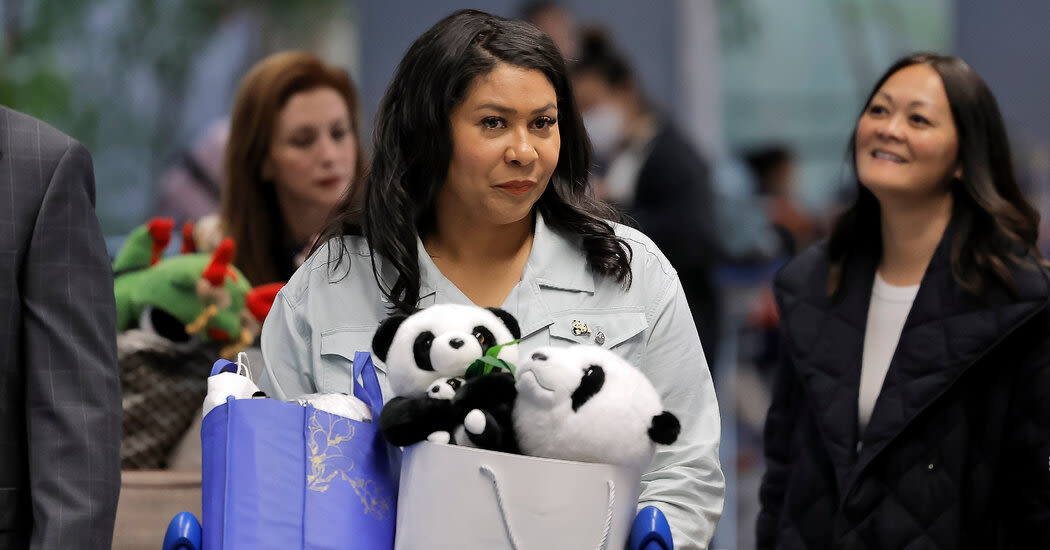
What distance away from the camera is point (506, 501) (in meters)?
1.83

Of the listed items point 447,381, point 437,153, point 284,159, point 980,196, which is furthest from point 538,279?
point 284,159

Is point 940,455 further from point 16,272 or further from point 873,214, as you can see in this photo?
point 16,272

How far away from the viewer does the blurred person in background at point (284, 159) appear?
3.99 meters

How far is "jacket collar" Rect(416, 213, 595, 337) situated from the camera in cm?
240

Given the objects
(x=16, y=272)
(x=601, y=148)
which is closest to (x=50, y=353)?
(x=16, y=272)

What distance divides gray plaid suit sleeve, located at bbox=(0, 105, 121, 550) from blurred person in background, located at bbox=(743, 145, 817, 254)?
669 centimetres

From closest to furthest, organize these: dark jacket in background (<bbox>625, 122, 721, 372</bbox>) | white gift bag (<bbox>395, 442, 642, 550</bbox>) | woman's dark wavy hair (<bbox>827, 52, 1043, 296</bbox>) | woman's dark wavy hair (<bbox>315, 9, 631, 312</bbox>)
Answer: white gift bag (<bbox>395, 442, 642, 550</bbox>), woman's dark wavy hair (<bbox>315, 9, 631, 312</bbox>), woman's dark wavy hair (<bbox>827, 52, 1043, 296</bbox>), dark jacket in background (<bbox>625, 122, 721, 372</bbox>)

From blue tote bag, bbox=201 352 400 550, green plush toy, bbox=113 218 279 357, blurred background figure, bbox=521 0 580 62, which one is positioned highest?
blurred background figure, bbox=521 0 580 62

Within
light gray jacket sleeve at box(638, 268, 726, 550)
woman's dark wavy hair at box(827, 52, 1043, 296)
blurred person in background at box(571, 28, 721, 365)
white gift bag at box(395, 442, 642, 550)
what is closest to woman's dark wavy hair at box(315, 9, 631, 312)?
light gray jacket sleeve at box(638, 268, 726, 550)

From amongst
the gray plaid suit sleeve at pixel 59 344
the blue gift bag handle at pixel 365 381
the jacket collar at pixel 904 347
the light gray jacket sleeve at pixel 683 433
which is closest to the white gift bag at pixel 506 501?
the blue gift bag handle at pixel 365 381

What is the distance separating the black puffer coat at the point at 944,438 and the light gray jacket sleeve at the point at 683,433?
1.00 meters

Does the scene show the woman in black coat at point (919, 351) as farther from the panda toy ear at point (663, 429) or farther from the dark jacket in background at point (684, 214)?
the dark jacket in background at point (684, 214)

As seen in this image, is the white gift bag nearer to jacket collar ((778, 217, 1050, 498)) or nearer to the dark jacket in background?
jacket collar ((778, 217, 1050, 498))

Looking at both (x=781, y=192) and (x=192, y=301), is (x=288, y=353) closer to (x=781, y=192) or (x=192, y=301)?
(x=192, y=301)
